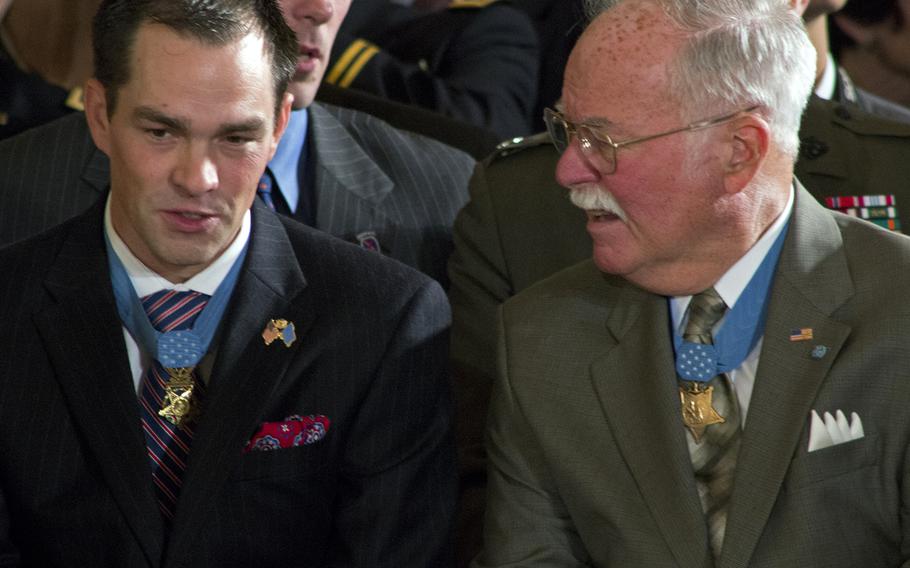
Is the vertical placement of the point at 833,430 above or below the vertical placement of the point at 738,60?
below

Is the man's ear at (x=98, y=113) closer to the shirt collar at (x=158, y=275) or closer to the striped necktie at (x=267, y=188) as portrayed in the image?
the shirt collar at (x=158, y=275)

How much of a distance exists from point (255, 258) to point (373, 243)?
1.60 ft

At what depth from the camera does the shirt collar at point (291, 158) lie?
8.42 feet

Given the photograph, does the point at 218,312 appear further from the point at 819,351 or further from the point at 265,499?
the point at 819,351

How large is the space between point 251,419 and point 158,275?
9.4 inches

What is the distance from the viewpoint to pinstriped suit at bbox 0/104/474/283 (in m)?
2.44

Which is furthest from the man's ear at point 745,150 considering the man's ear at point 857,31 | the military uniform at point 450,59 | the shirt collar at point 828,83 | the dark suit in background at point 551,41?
the man's ear at point 857,31

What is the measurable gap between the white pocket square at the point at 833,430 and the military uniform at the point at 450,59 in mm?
1385

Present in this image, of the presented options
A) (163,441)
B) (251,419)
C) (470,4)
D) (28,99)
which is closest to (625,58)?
(251,419)

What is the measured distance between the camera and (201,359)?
2047mm

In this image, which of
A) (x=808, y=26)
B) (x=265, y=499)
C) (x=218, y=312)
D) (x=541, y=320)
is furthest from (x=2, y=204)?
(x=808, y=26)

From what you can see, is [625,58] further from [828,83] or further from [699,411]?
[828,83]

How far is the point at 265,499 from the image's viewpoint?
6.68ft

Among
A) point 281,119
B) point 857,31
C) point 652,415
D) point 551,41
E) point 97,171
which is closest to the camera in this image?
point 652,415
